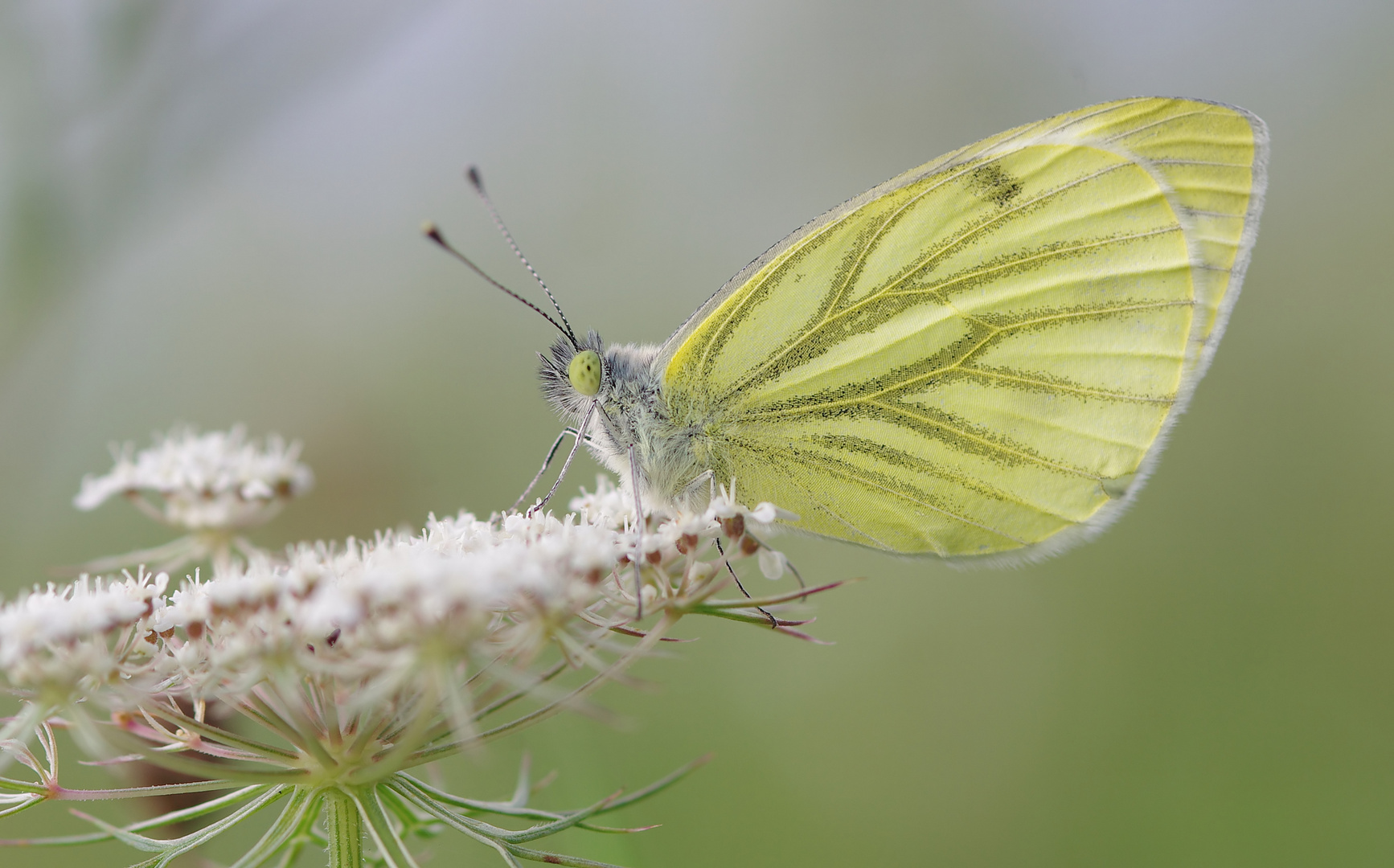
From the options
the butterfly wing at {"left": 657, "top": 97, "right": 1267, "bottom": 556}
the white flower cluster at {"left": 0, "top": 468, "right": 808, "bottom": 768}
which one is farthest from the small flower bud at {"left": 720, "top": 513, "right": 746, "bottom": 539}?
the butterfly wing at {"left": 657, "top": 97, "right": 1267, "bottom": 556}

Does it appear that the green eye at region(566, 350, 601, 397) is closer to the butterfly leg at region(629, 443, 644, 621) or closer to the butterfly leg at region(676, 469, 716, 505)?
the butterfly leg at region(629, 443, 644, 621)

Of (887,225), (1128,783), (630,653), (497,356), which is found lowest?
(1128,783)

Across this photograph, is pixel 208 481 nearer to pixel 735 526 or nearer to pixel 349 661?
pixel 349 661

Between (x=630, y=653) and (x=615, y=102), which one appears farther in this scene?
(x=615, y=102)

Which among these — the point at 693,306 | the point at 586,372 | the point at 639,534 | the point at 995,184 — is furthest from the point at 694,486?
the point at 693,306

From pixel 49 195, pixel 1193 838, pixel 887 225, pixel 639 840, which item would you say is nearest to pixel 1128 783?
pixel 1193 838

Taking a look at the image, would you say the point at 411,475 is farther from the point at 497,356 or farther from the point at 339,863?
the point at 339,863

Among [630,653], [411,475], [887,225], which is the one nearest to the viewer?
[630,653]
